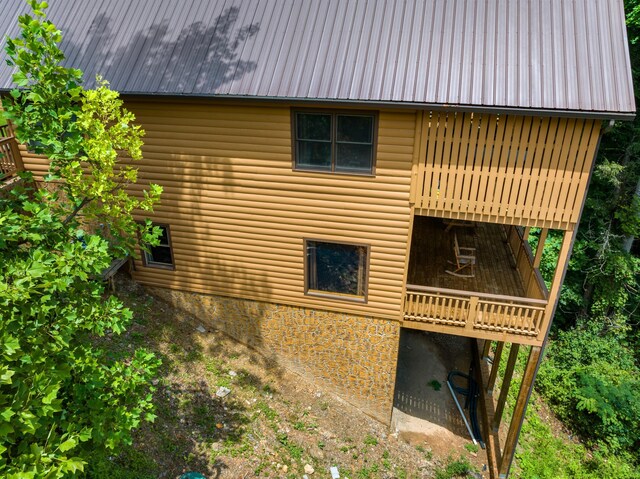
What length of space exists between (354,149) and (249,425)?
22.8 feet

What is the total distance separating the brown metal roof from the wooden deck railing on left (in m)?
4.32

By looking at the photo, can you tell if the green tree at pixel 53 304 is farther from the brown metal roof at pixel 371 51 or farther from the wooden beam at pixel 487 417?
the wooden beam at pixel 487 417

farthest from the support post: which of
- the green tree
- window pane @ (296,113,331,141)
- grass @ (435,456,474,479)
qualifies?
the green tree

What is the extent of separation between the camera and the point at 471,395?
1438 cm

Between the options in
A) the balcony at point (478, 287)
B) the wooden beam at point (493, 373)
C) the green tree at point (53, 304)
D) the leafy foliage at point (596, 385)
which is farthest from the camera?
the leafy foliage at point (596, 385)

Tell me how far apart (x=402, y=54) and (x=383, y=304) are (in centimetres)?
560

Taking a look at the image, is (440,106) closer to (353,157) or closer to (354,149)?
(354,149)

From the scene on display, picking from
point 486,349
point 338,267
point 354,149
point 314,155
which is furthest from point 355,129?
point 486,349

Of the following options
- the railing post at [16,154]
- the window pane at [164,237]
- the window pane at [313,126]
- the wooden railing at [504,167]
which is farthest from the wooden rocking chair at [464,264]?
the railing post at [16,154]

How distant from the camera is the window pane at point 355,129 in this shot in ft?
30.6

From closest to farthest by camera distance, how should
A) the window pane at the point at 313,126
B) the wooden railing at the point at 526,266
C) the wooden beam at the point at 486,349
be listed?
the window pane at the point at 313,126
the wooden railing at the point at 526,266
the wooden beam at the point at 486,349

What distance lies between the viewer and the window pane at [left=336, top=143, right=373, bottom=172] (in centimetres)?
952

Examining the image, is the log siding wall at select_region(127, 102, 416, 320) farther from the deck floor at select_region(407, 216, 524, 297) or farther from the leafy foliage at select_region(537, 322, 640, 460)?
the leafy foliage at select_region(537, 322, 640, 460)

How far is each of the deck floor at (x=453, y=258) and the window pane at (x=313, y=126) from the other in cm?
459
